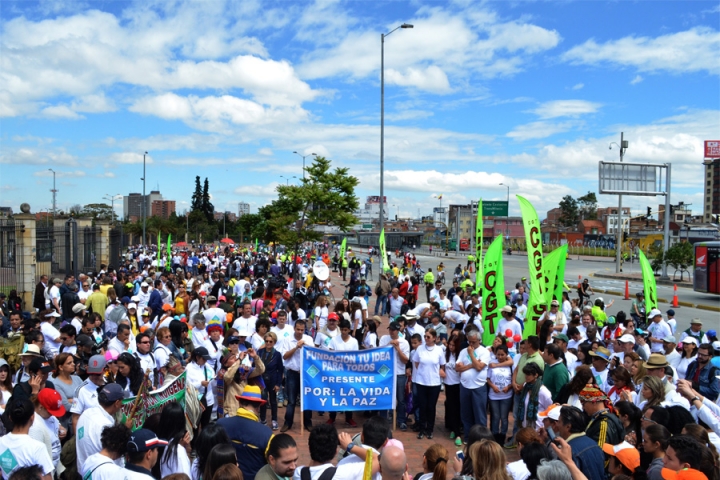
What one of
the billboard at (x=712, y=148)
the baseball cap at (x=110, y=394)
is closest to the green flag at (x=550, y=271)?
the baseball cap at (x=110, y=394)

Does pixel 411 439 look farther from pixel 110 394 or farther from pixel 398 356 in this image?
pixel 110 394

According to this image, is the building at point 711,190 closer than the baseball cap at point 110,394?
No

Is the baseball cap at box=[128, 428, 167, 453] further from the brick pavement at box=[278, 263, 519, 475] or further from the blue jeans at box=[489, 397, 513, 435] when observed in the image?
the blue jeans at box=[489, 397, 513, 435]

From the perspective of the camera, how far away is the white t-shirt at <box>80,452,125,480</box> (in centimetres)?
385

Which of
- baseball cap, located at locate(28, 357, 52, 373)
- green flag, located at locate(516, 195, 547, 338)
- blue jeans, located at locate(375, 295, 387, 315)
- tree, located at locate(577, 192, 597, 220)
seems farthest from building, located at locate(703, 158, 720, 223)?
baseball cap, located at locate(28, 357, 52, 373)

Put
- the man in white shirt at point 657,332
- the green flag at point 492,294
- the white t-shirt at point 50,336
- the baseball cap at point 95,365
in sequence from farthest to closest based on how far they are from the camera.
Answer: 1. the man in white shirt at point 657,332
2. the green flag at point 492,294
3. the white t-shirt at point 50,336
4. the baseball cap at point 95,365

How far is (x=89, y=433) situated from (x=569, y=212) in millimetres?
134142

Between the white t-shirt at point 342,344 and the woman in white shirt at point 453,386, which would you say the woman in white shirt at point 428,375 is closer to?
the woman in white shirt at point 453,386

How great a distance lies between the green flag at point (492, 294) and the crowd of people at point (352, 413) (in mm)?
272

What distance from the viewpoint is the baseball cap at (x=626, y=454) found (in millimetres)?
4625

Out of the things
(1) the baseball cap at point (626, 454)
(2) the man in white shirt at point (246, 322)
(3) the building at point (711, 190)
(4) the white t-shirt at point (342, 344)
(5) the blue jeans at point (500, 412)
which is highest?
(3) the building at point (711, 190)

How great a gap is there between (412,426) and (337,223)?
69.9ft

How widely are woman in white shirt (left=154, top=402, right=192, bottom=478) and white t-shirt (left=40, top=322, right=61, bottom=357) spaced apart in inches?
205

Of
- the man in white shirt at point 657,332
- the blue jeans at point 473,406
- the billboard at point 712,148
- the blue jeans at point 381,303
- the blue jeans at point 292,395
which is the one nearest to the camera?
the blue jeans at point 473,406
